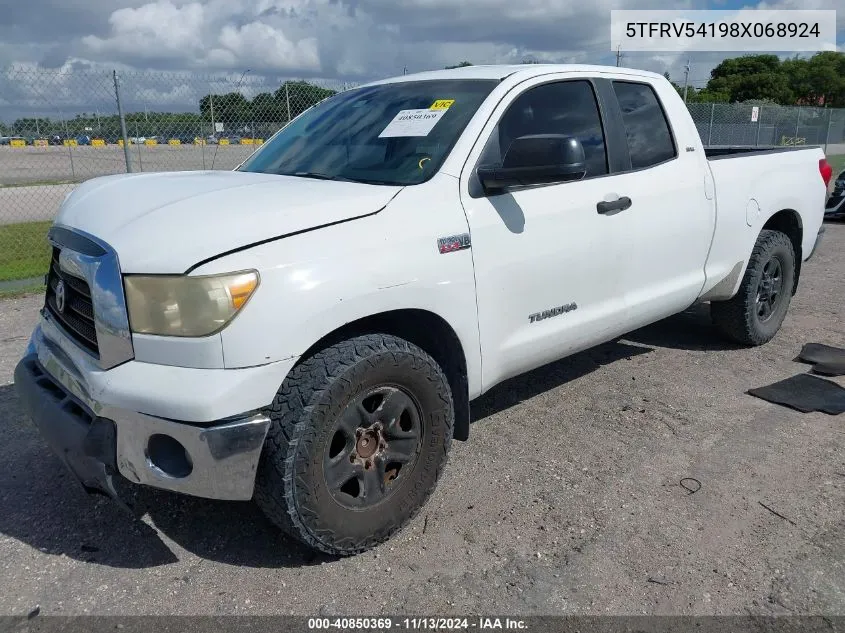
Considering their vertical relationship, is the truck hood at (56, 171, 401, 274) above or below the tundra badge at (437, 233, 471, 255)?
above

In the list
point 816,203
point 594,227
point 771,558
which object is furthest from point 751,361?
point 771,558

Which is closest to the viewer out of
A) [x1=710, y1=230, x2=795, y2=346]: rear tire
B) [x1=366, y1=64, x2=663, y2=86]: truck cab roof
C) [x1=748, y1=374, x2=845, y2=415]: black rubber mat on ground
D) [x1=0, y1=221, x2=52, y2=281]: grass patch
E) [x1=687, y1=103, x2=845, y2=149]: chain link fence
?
[x1=366, y1=64, x2=663, y2=86]: truck cab roof

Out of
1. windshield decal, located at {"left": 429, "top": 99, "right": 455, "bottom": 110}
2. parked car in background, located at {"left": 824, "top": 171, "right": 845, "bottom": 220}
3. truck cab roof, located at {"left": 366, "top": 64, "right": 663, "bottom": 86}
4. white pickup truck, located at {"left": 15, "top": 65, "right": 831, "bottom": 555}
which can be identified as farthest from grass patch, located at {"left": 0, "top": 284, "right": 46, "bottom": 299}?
parked car in background, located at {"left": 824, "top": 171, "right": 845, "bottom": 220}

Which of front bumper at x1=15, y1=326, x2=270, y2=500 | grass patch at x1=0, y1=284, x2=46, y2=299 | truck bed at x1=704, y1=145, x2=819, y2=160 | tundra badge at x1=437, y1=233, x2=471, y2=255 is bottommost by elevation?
grass patch at x1=0, y1=284, x2=46, y2=299

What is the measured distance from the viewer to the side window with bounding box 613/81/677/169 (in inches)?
161

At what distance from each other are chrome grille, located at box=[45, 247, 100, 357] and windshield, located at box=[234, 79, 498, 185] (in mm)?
1155

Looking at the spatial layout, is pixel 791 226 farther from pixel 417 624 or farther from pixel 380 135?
pixel 417 624

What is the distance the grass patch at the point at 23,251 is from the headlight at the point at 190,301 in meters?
5.28

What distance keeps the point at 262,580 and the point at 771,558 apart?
6.48 feet

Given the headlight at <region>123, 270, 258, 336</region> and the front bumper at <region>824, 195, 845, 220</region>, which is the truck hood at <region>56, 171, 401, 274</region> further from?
the front bumper at <region>824, 195, 845, 220</region>

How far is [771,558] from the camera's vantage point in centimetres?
283

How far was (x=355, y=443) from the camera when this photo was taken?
274 centimetres

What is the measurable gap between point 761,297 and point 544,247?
8.99 feet

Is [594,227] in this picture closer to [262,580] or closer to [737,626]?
[737,626]
